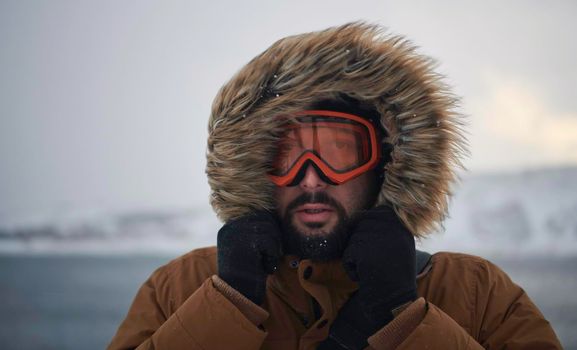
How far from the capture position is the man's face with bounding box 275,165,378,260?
1.54 m

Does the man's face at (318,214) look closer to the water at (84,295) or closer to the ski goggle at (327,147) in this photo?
the ski goggle at (327,147)

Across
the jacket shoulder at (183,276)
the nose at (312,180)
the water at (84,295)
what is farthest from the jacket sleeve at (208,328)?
the water at (84,295)

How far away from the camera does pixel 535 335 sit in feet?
4.51

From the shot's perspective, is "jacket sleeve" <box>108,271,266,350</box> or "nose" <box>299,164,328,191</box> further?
"nose" <box>299,164,328,191</box>

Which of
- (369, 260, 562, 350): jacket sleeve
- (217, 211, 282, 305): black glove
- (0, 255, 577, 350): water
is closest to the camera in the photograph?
Answer: (369, 260, 562, 350): jacket sleeve

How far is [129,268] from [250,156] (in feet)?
18.9

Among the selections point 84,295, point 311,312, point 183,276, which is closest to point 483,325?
point 311,312

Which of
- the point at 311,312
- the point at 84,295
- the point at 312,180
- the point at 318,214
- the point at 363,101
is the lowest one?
the point at 84,295

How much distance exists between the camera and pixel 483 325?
4.76 ft

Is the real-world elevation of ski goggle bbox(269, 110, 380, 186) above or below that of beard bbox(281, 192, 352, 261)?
above

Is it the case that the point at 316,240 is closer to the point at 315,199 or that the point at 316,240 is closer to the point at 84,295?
the point at 315,199

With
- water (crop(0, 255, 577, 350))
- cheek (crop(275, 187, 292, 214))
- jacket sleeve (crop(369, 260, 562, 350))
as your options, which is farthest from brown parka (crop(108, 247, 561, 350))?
water (crop(0, 255, 577, 350))

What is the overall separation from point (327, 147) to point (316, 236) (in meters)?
0.27

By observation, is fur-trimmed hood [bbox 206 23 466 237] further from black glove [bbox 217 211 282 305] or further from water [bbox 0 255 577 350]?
water [bbox 0 255 577 350]
